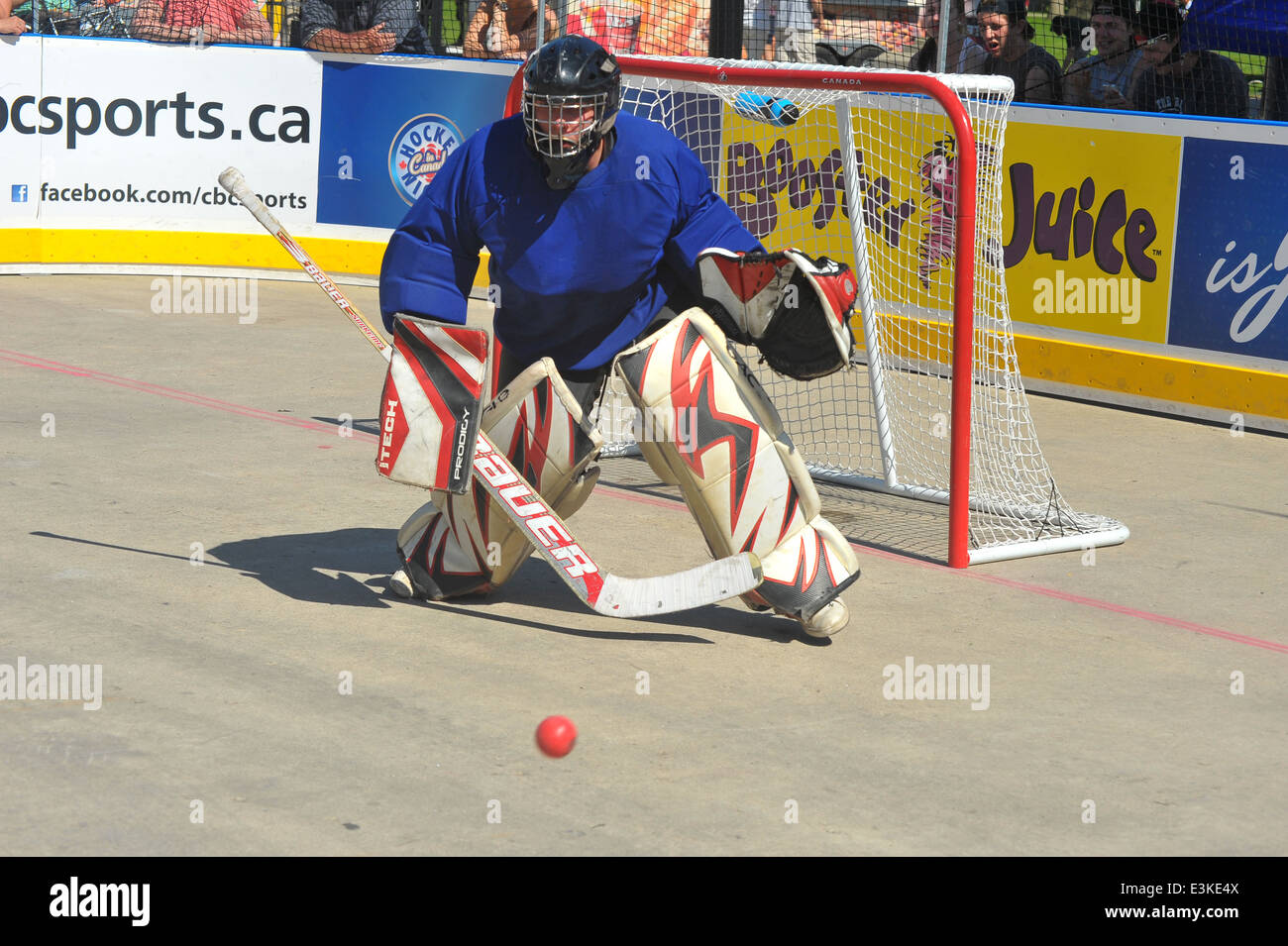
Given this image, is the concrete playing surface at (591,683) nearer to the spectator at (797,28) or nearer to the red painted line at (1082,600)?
the red painted line at (1082,600)

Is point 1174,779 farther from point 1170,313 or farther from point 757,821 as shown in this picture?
point 1170,313

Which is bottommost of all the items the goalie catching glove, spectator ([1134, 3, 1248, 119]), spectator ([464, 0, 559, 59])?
A: the goalie catching glove

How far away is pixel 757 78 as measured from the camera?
655 centimetres

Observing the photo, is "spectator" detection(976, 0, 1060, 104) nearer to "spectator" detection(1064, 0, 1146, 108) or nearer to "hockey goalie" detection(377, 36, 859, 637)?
"spectator" detection(1064, 0, 1146, 108)

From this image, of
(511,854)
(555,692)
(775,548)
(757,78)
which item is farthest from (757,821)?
(757,78)

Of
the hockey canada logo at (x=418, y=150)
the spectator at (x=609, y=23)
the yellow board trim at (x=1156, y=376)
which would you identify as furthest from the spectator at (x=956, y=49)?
the hockey canada logo at (x=418, y=150)

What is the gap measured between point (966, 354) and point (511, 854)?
292 cm

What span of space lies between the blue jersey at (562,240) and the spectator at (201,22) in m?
7.14

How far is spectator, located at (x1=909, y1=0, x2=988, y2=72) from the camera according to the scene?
32.3ft

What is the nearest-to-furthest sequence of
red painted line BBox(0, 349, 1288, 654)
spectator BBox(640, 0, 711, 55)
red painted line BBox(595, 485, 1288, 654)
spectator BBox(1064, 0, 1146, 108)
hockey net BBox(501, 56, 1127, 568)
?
red painted line BBox(595, 485, 1288, 654) < red painted line BBox(0, 349, 1288, 654) < hockey net BBox(501, 56, 1127, 568) < spectator BBox(1064, 0, 1146, 108) < spectator BBox(640, 0, 711, 55)

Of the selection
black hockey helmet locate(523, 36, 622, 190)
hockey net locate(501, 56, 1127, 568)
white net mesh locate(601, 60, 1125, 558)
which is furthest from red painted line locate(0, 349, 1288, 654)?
black hockey helmet locate(523, 36, 622, 190)

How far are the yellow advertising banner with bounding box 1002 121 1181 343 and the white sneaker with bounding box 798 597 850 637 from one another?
13.9 feet

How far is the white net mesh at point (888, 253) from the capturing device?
660 centimetres

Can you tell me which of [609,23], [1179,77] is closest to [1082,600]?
[1179,77]
